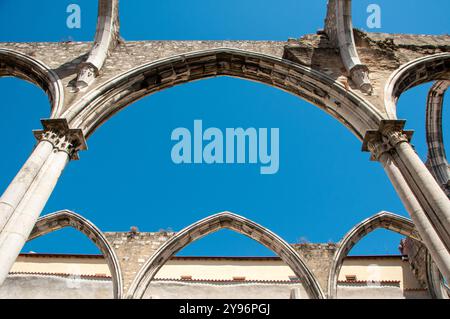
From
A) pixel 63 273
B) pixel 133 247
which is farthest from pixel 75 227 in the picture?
pixel 63 273

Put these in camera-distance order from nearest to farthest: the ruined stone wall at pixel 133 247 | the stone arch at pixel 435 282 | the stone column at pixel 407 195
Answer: the stone column at pixel 407 195 < the ruined stone wall at pixel 133 247 < the stone arch at pixel 435 282

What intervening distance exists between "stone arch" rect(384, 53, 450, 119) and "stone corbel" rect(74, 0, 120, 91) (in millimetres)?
5745

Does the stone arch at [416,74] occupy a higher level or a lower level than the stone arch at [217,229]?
higher

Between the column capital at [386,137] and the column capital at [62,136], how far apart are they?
488 centimetres

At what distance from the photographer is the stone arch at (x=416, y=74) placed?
7.50 meters

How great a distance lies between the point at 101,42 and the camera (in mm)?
8234

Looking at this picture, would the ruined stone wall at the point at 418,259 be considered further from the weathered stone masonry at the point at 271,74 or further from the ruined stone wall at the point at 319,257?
the weathered stone masonry at the point at 271,74

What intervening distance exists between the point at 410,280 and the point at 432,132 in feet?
18.6

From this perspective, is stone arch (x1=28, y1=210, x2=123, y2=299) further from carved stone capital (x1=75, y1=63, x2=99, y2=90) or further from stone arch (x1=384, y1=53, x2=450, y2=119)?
stone arch (x1=384, y1=53, x2=450, y2=119)

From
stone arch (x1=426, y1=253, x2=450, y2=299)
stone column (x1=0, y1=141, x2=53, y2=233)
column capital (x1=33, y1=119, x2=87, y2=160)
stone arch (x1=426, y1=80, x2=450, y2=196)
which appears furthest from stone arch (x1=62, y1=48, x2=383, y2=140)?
stone arch (x1=426, y1=253, x2=450, y2=299)

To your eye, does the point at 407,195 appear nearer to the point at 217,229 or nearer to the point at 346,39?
the point at 346,39

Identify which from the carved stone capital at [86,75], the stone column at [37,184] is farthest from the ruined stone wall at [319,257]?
the carved stone capital at [86,75]

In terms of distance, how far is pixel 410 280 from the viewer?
12.5 metres
